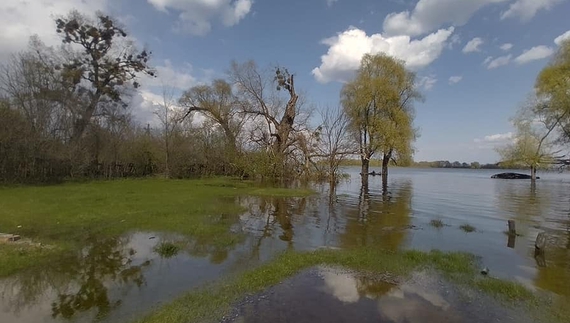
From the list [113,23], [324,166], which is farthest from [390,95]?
[113,23]

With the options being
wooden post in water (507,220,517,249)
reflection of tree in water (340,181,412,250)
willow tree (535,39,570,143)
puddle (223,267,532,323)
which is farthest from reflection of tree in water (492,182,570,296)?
willow tree (535,39,570,143)

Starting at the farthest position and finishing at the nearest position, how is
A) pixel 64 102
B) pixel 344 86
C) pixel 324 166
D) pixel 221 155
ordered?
pixel 344 86
pixel 221 155
pixel 324 166
pixel 64 102

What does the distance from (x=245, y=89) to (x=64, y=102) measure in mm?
18135

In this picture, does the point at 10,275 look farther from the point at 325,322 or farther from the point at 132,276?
the point at 325,322

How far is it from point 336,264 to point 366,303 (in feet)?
7.34

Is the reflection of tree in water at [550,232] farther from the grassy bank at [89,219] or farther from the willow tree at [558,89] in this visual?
the willow tree at [558,89]

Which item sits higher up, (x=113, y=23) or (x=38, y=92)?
(x=113, y=23)

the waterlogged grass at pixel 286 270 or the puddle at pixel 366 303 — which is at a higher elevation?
the waterlogged grass at pixel 286 270

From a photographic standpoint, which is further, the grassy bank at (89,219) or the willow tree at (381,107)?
the willow tree at (381,107)

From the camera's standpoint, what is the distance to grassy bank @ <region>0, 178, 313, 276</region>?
334 inches

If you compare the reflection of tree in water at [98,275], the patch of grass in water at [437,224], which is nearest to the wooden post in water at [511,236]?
the patch of grass in water at [437,224]

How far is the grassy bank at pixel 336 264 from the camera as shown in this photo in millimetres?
5625

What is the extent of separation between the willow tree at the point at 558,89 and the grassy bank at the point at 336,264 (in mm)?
34570

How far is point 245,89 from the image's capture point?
38.6m
